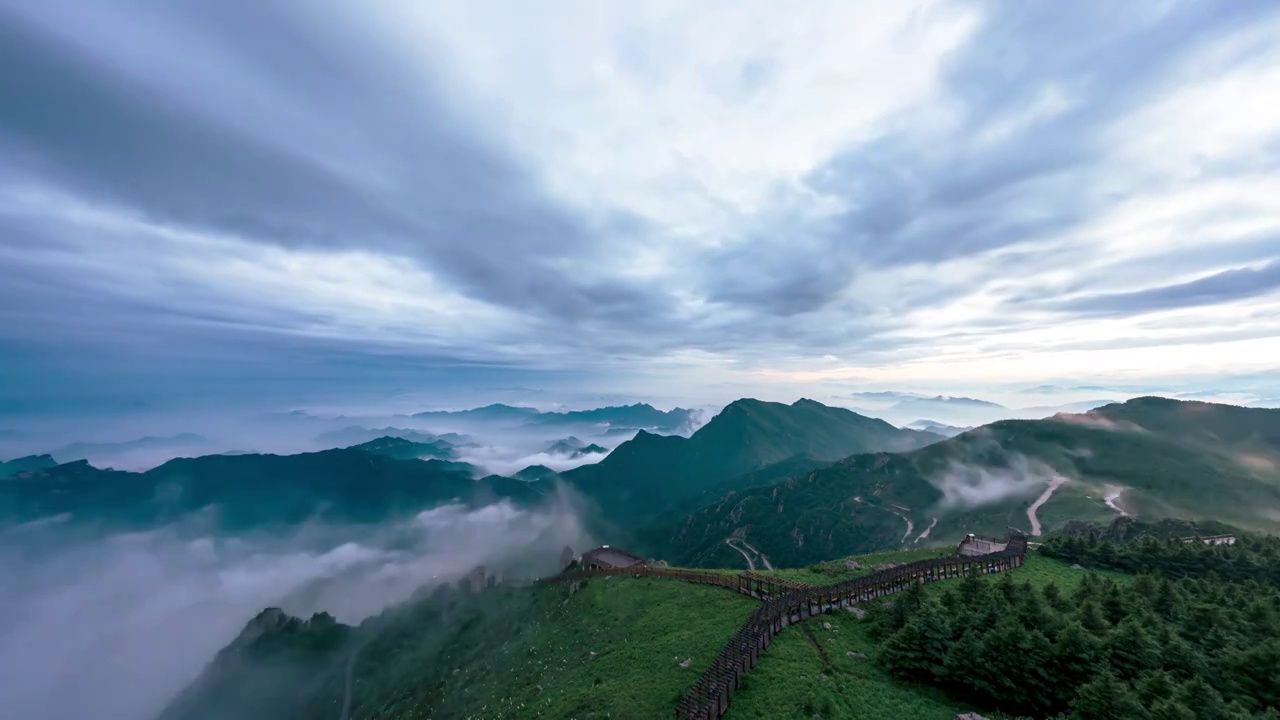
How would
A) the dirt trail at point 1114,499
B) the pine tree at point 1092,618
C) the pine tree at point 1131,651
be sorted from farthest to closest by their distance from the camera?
the dirt trail at point 1114,499, the pine tree at point 1092,618, the pine tree at point 1131,651

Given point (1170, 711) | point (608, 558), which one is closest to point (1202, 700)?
point (1170, 711)

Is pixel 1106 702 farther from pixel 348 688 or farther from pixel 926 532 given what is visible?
pixel 926 532

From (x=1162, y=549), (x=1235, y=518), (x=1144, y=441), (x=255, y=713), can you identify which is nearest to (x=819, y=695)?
(x=1162, y=549)

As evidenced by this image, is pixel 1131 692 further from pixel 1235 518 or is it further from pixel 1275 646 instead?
pixel 1235 518

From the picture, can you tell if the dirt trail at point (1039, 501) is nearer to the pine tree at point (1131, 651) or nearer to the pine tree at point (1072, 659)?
the pine tree at point (1131, 651)

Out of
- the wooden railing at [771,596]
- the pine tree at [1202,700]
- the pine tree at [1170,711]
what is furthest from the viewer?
the wooden railing at [771,596]

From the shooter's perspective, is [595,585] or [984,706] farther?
[595,585]

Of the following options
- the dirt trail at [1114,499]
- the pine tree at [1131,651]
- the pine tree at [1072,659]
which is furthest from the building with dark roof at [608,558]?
the dirt trail at [1114,499]
